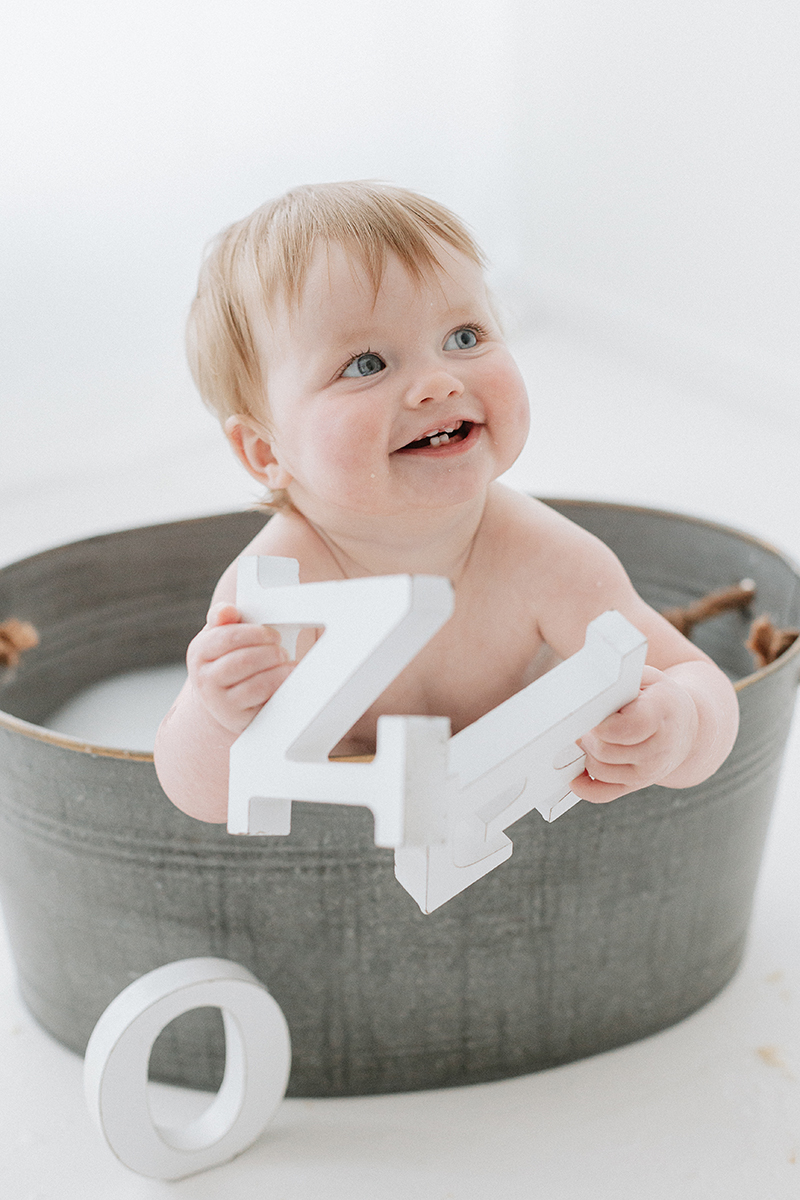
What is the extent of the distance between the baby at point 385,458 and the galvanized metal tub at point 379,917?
80 mm

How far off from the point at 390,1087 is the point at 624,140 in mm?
2467

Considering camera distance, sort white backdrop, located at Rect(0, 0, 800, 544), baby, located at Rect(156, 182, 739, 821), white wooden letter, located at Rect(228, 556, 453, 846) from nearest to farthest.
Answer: white wooden letter, located at Rect(228, 556, 453, 846), baby, located at Rect(156, 182, 739, 821), white backdrop, located at Rect(0, 0, 800, 544)

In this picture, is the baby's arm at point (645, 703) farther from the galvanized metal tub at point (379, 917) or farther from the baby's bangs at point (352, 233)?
the baby's bangs at point (352, 233)

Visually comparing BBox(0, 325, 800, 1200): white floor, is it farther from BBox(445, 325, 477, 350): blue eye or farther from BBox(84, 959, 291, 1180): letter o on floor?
BBox(445, 325, 477, 350): blue eye

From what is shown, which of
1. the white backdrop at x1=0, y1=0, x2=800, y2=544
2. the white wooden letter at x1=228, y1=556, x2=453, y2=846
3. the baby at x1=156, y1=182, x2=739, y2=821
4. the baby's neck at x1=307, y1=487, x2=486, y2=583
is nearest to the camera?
the white wooden letter at x1=228, y1=556, x2=453, y2=846

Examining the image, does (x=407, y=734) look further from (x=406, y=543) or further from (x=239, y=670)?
(x=406, y=543)

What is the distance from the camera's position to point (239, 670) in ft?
1.69

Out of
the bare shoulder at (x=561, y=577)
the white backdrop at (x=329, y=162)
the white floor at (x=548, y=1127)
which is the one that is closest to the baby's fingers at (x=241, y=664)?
the bare shoulder at (x=561, y=577)

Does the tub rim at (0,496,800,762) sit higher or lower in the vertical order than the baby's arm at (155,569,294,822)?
lower

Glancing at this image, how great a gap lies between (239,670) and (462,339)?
0.21 m

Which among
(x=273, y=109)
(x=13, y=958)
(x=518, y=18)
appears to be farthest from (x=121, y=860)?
(x=518, y=18)

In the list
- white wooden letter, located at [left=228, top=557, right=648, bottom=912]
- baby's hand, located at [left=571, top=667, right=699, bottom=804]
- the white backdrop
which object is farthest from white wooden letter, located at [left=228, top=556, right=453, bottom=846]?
the white backdrop

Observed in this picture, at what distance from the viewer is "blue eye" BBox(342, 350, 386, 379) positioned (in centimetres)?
59

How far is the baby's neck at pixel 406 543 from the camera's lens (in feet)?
2.17
